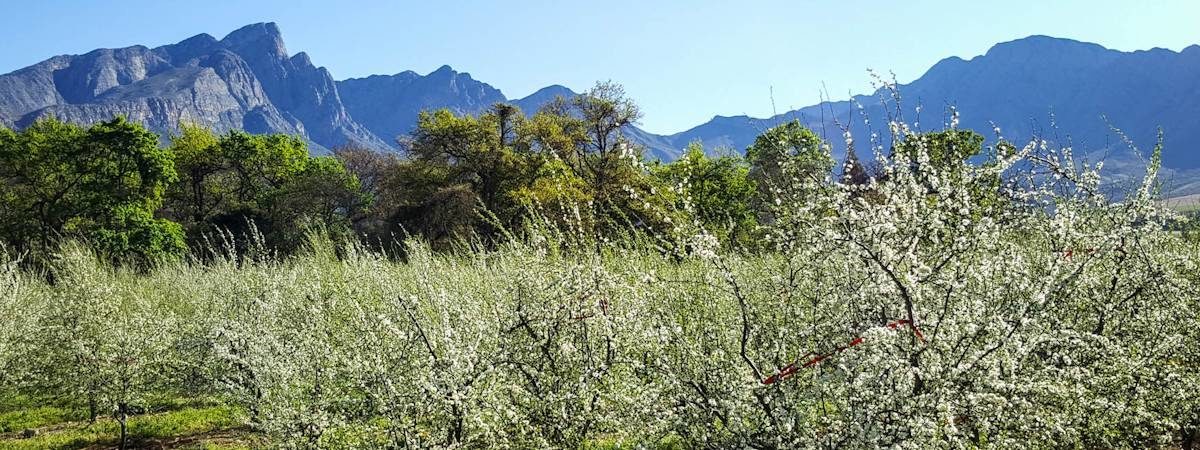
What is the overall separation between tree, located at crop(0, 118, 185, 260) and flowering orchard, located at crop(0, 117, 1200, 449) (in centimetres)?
3143

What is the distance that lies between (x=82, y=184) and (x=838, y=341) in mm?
41345

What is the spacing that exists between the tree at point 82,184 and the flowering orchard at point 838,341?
3143cm

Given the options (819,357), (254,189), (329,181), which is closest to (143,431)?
(819,357)

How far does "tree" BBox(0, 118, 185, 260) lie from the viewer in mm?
33375

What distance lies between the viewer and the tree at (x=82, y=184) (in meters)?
33.4

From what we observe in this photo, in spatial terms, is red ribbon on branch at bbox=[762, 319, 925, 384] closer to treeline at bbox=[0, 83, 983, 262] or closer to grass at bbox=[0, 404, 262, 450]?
grass at bbox=[0, 404, 262, 450]

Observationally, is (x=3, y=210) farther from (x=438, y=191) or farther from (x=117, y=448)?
(x=117, y=448)

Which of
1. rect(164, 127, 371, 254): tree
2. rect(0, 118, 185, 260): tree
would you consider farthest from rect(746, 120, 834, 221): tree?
rect(164, 127, 371, 254): tree

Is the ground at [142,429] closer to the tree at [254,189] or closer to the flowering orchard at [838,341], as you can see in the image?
the flowering orchard at [838,341]

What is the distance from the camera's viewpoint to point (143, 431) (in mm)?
11141

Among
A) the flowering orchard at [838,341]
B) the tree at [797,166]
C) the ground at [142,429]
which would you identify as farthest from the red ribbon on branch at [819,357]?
the ground at [142,429]

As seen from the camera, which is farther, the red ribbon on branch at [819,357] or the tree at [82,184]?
the tree at [82,184]

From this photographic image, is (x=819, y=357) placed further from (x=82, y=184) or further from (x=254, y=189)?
(x=254, y=189)

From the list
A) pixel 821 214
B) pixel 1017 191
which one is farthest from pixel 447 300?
pixel 1017 191
